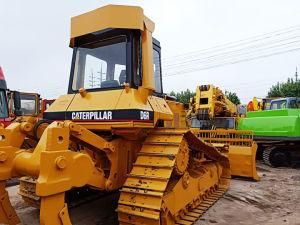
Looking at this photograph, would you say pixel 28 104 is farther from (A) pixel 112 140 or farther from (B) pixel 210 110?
(A) pixel 112 140

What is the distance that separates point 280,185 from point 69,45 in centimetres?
541

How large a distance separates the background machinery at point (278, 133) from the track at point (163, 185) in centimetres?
503

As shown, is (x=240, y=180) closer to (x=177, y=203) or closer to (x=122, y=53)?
(x=177, y=203)

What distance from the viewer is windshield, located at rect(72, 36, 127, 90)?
172 inches

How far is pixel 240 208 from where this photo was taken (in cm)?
550

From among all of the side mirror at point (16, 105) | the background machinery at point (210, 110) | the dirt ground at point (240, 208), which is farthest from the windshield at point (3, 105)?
the background machinery at point (210, 110)

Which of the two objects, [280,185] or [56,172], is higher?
[56,172]

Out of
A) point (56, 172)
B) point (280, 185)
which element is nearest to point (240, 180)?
point (280, 185)

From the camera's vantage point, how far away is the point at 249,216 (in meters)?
5.07

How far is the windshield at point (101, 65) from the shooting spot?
4.38m

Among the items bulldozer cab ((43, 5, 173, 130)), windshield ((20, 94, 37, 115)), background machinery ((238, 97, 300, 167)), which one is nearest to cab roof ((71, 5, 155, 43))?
bulldozer cab ((43, 5, 173, 130))

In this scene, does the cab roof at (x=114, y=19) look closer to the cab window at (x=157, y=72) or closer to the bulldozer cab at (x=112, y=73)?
the bulldozer cab at (x=112, y=73)

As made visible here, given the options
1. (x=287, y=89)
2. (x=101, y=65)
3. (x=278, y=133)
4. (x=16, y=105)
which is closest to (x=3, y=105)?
(x=16, y=105)

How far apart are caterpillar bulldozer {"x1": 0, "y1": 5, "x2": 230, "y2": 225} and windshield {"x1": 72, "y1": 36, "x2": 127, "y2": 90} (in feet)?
0.05
